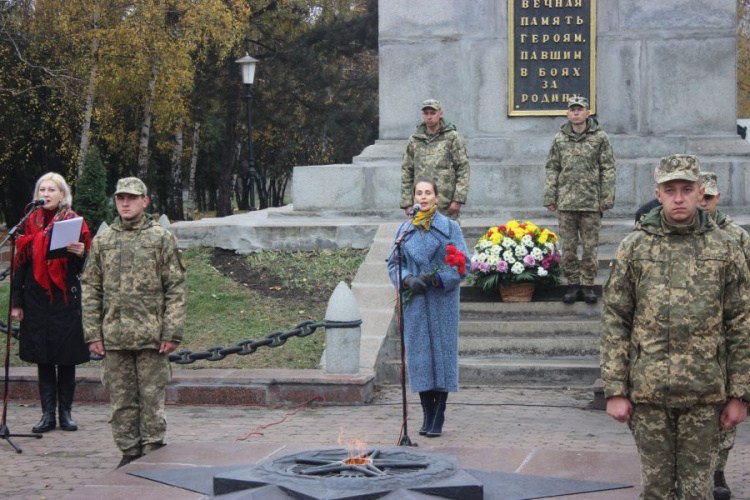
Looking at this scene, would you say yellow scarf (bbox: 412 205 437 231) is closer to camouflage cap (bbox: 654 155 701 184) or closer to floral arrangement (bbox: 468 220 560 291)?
floral arrangement (bbox: 468 220 560 291)

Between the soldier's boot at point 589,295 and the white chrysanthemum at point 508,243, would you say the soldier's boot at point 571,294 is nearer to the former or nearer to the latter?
the soldier's boot at point 589,295

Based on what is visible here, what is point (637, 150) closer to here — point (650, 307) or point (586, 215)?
point (586, 215)

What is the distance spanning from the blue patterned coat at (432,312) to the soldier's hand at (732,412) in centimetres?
360

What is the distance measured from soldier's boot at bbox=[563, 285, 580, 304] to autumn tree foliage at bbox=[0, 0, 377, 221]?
64.0ft

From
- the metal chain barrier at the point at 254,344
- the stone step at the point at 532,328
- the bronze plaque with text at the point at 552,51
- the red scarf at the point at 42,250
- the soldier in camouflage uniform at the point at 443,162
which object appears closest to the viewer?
the red scarf at the point at 42,250

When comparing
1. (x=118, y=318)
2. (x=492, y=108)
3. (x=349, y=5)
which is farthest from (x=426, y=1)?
(x=349, y=5)

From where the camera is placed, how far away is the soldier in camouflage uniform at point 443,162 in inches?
468

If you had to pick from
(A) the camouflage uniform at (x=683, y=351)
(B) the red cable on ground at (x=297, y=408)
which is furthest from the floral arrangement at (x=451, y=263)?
(A) the camouflage uniform at (x=683, y=351)

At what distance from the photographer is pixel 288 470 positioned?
6102 mm

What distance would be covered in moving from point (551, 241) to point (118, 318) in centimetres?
576

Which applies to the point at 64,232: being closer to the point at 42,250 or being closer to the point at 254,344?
the point at 42,250

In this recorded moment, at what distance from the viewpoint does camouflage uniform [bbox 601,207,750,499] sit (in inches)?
196

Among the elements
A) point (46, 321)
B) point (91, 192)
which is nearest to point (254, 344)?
point (46, 321)

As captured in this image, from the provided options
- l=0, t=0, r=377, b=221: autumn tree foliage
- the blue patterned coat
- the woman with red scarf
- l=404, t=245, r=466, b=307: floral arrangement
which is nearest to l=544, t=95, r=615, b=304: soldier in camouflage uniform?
the blue patterned coat
